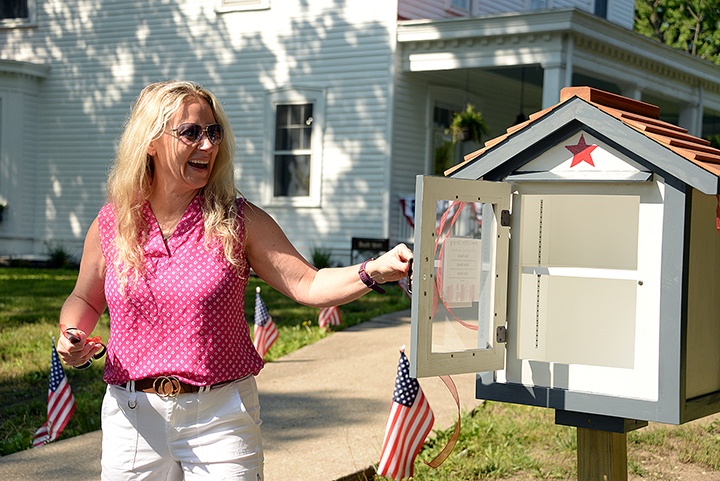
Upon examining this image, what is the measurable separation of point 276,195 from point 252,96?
1751mm

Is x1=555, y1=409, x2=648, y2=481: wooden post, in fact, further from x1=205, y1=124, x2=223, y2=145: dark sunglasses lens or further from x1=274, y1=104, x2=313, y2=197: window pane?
x1=274, y1=104, x2=313, y2=197: window pane

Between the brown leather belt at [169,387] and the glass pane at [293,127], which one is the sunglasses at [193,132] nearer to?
the brown leather belt at [169,387]

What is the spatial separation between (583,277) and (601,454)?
613mm

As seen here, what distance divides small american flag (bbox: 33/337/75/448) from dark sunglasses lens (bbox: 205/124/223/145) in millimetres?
3598

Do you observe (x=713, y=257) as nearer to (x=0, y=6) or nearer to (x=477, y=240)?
(x=477, y=240)

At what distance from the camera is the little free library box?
3.13 m

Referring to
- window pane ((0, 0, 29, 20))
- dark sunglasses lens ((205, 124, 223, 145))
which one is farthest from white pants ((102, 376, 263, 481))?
window pane ((0, 0, 29, 20))

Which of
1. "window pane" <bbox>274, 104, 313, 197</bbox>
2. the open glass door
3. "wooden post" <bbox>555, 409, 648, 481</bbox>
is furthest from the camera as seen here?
"window pane" <bbox>274, 104, 313, 197</bbox>

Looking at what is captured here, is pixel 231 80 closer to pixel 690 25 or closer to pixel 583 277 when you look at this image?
pixel 583 277

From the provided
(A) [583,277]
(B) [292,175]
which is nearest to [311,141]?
(B) [292,175]

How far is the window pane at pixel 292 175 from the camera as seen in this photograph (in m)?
16.9

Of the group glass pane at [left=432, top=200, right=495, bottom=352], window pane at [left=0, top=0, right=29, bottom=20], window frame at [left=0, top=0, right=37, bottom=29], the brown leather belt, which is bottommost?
the brown leather belt

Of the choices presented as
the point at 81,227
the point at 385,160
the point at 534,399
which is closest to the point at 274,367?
the point at 534,399

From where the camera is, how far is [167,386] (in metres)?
3.06
